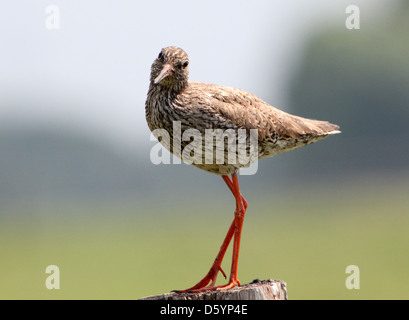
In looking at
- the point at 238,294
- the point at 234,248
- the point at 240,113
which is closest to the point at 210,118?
the point at 240,113

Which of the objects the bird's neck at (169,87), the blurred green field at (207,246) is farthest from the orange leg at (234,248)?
the blurred green field at (207,246)

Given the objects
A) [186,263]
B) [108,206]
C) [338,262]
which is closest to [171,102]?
[338,262]

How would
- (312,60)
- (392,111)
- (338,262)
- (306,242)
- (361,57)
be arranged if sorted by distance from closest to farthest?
(338,262), (306,242), (392,111), (361,57), (312,60)

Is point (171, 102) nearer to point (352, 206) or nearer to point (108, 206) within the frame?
point (352, 206)

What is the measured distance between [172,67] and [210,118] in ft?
3.14

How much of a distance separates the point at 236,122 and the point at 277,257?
42588 millimetres

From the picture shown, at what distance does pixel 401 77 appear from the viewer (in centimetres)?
8112

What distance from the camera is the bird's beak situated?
1025cm

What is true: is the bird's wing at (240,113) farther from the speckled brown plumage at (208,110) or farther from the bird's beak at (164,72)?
the bird's beak at (164,72)

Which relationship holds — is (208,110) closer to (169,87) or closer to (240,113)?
(240,113)

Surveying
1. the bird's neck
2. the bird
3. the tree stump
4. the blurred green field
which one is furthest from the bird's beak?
the blurred green field

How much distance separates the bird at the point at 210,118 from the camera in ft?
34.2

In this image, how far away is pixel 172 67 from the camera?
34.7ft

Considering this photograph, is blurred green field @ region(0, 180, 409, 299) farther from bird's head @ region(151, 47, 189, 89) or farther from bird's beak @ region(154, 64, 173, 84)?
bird's beak @ region(154, 64, 173, 84)
